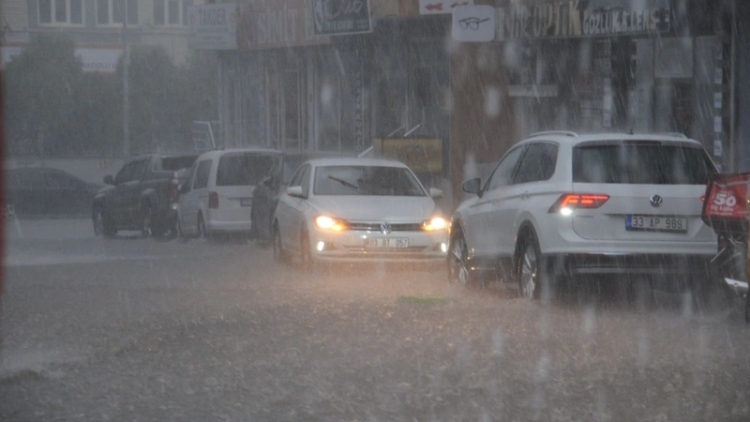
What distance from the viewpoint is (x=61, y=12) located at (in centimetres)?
7438

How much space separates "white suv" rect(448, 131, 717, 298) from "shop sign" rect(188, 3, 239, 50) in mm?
26218

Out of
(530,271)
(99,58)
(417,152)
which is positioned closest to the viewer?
(530,271)

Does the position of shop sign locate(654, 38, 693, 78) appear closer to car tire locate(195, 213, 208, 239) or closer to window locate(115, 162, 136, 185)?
car tire locate(195, 213, 208, 239)

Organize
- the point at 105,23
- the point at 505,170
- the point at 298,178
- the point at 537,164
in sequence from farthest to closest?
the point at 105,23
the point at 298,178
the point at 505,170
the point at 537,164

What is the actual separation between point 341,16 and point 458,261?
48.0 ft

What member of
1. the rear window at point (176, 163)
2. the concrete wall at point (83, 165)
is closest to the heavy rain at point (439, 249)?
the rear window at point (176, 163)

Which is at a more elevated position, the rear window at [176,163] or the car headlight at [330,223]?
the rear window at [176,163]

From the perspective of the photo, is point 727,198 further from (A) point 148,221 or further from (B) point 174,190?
(A) point 148,221

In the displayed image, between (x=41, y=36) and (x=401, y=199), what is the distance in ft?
170

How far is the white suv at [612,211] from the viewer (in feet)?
36.8

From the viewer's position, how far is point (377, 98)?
30.8 metres

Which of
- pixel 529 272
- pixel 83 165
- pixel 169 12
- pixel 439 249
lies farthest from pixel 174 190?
pixel 169 12

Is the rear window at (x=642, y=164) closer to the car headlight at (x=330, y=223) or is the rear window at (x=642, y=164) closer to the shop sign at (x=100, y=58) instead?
the car headlight at (x=330, y=223)

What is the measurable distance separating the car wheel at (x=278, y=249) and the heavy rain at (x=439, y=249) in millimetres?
83
